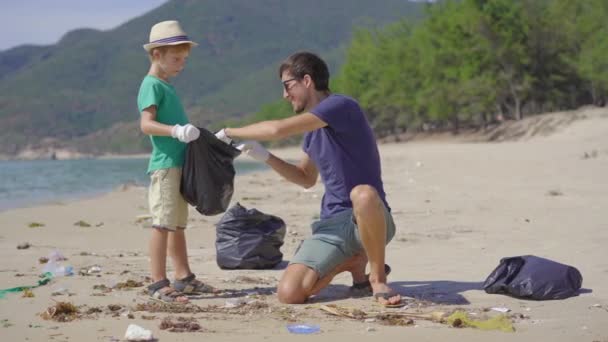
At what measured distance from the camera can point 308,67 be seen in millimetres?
4715

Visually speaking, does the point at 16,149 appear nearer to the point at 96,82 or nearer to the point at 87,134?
the point at 87,134

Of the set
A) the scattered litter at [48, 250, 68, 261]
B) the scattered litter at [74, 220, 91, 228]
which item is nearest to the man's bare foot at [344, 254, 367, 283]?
the scattered litter at [48, 250, 68, 261]

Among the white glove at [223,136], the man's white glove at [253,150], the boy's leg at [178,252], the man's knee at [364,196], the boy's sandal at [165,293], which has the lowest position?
the boy's sandal at [165,293]

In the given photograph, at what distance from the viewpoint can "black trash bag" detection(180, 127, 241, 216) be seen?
465 cm

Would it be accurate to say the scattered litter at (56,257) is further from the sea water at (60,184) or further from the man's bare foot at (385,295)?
the sea water at (60,184)

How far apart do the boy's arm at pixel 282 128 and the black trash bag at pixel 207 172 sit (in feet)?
0.72

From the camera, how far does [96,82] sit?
18350 centimetres

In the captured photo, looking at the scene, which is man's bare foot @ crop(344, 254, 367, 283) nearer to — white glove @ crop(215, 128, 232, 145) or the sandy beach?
the sandy beach

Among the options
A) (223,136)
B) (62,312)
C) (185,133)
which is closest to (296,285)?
(223,136)

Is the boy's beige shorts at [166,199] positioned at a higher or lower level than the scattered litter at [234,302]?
higher

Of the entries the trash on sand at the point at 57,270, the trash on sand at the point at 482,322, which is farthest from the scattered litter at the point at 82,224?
the trash on sand at the point at 482,322

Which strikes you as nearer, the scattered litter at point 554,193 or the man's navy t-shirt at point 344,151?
the man's navy t-shirt at point 344,151

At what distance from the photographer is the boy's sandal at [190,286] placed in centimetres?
480

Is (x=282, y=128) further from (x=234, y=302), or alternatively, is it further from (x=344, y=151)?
(x=234, y=302)
